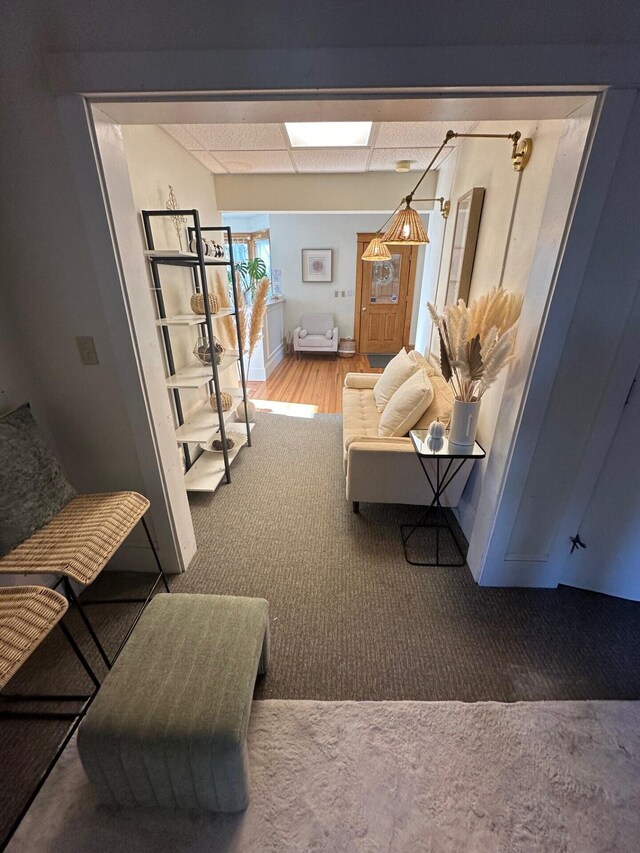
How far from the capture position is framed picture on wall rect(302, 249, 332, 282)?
6746mm

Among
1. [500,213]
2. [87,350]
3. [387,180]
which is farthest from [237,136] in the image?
[87,350]

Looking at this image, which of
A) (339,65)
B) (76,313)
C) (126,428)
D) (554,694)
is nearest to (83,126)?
(76,313)

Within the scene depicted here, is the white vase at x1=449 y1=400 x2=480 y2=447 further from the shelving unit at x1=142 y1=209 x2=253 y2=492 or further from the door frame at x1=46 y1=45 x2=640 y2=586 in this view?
the shelving unit at x1=142 y1=209 x2=253 y2=492

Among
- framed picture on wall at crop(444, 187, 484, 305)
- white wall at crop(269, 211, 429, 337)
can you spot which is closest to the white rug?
framed picture on wall at crop(444, 187, 484, 305)

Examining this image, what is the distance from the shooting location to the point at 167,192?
2484 millimetres

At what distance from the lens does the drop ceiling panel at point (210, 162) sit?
284 cm

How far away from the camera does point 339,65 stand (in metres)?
1.06

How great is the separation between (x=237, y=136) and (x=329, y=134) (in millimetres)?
639

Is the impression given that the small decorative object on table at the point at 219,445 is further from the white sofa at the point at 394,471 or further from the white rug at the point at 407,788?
the white rug at the point at 407,788

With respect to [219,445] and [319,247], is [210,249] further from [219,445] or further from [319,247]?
[319,247]

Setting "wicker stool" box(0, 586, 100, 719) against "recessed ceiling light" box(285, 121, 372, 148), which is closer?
"wicker stool" box(0, 586, 100, 719)

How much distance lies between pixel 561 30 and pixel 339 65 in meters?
0.64

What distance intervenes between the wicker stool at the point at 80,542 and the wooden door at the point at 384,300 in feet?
20.4

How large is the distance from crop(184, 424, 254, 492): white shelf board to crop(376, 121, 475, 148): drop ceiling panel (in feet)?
8.37
